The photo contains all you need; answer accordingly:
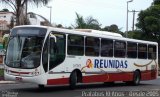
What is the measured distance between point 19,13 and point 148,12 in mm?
27423

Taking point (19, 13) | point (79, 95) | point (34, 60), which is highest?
point (19, 13)

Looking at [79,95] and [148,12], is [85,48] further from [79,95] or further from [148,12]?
[148,12]

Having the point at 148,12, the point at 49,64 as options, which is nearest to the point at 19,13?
the point at 49,64

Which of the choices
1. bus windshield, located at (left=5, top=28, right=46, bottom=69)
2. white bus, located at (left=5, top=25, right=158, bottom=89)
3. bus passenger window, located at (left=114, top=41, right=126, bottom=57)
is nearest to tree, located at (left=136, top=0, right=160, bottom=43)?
white bus, located at (left=5, top=25, right=158, bottom=89)

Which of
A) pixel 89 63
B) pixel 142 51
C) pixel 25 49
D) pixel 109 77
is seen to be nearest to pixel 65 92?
pixel 25 49

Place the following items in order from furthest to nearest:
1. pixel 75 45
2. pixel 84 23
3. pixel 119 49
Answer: pixel 84 23, pixel 119 49, pixel 75 45

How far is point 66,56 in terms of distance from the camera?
22.7 m

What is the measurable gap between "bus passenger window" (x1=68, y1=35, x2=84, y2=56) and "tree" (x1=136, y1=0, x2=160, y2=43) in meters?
37.2

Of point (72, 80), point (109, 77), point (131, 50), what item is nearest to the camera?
point (72, 80)

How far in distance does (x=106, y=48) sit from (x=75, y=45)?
3.38m

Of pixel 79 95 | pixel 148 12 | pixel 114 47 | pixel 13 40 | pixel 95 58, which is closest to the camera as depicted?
pixel 79 95

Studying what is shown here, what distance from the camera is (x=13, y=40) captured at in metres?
21.8

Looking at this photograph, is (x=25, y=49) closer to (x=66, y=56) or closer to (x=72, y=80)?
(x=66, y=56)

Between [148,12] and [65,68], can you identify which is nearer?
[65,68]
